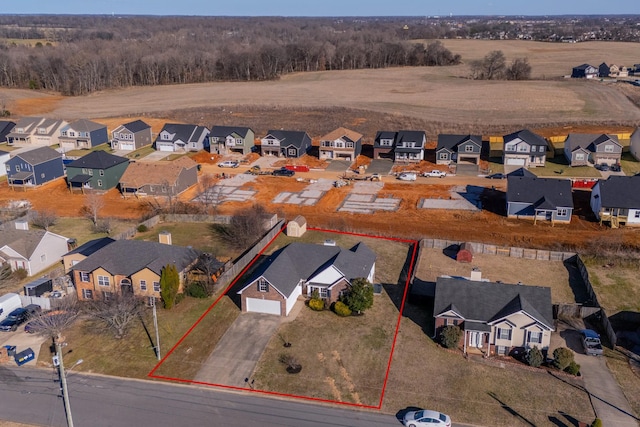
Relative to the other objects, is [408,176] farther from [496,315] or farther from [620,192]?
[496,315]

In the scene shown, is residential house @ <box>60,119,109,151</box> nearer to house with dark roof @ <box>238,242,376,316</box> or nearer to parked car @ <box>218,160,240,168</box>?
parked car @ <box>218,160,240,168</box>

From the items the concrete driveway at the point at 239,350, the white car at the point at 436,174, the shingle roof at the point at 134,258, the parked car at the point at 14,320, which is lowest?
the concrete driveway at the point at 239,350

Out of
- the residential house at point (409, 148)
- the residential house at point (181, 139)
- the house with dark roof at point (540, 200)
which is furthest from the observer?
the residential house at point (181, 139)

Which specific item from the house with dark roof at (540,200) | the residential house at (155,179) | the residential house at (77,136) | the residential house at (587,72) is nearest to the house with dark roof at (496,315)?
the house with dark roof at (540,200)

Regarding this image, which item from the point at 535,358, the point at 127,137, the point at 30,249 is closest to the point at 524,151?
the point at 535,358

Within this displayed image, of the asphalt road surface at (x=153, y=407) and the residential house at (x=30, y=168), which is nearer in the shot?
the asphalt road surface at (x=153, y=407)

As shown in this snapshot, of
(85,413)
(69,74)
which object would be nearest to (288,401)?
(85,413)

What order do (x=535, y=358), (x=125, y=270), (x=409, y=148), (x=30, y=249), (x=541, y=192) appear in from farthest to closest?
(x=409, y=148), (x=541, y=192), (x=30, y=249), (x=125, y=270), (x=535, y=358)

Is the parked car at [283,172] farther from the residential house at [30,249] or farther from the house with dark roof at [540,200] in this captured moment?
the residential house at [30,249]
